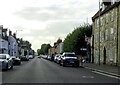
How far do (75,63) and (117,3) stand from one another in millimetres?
10498

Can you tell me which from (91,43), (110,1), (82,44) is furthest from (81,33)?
(110,1)

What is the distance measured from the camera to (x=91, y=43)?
67.5m

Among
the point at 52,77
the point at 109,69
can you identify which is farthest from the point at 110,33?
the point at 52,77

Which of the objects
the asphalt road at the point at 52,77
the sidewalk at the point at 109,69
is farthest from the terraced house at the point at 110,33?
the asphalt road at the point at 52,77

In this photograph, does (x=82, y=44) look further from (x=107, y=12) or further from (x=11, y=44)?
(x=11, y=44)

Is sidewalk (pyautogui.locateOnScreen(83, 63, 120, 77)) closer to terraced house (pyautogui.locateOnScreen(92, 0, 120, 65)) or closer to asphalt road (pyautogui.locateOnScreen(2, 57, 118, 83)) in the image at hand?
asphalt road (pyautogui.locateOnScreen(2, 57, 118, 83))

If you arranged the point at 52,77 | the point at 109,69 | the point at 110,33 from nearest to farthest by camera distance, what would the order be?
the point at 52,77, the point at 109,69, the point at 110,33

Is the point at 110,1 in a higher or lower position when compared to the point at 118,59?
higher

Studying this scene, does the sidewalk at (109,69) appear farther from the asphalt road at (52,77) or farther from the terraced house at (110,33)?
the terraced house at (110,33)

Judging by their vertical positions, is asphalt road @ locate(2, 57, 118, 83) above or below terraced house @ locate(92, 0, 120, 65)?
below

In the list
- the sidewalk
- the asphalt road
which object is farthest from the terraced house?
the asphalt road

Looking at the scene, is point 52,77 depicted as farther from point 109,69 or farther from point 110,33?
point 110,33

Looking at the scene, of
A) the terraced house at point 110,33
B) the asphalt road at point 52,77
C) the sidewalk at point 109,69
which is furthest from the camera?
the terraced house at point 110,33

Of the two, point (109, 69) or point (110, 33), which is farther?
point (110, 33)
